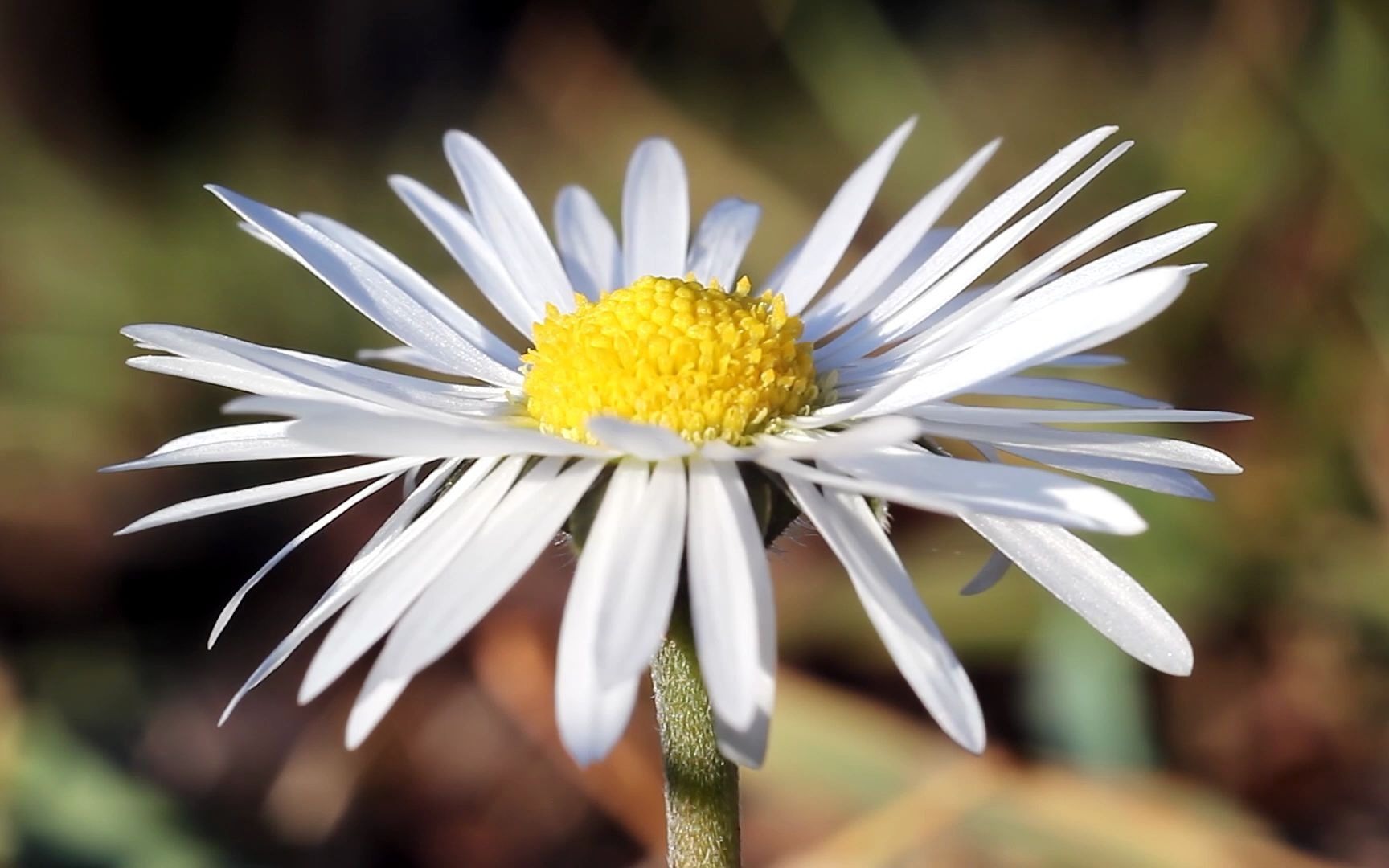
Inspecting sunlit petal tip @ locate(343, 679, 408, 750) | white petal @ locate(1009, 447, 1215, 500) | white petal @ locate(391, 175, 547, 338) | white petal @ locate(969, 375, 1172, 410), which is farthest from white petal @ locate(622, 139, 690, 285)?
sunlit petal tip @ locate(343, 679, 408, 750)

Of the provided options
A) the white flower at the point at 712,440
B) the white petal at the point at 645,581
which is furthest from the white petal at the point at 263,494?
the white petal at the point at 645,581

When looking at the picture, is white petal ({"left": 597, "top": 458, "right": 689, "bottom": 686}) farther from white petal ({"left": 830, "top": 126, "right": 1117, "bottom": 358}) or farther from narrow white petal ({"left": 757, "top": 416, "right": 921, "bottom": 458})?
white petal ({"left": 830, "top": 126, "right": 1117, "bottom": 358})

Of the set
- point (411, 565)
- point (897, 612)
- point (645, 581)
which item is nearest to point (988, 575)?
point (897, 612)

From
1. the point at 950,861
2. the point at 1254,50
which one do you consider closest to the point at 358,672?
the point at 950,861

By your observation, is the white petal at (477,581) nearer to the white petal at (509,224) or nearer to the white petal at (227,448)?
the white petal at (227,448)

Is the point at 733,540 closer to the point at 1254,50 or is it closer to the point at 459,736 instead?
the point at 459,736
